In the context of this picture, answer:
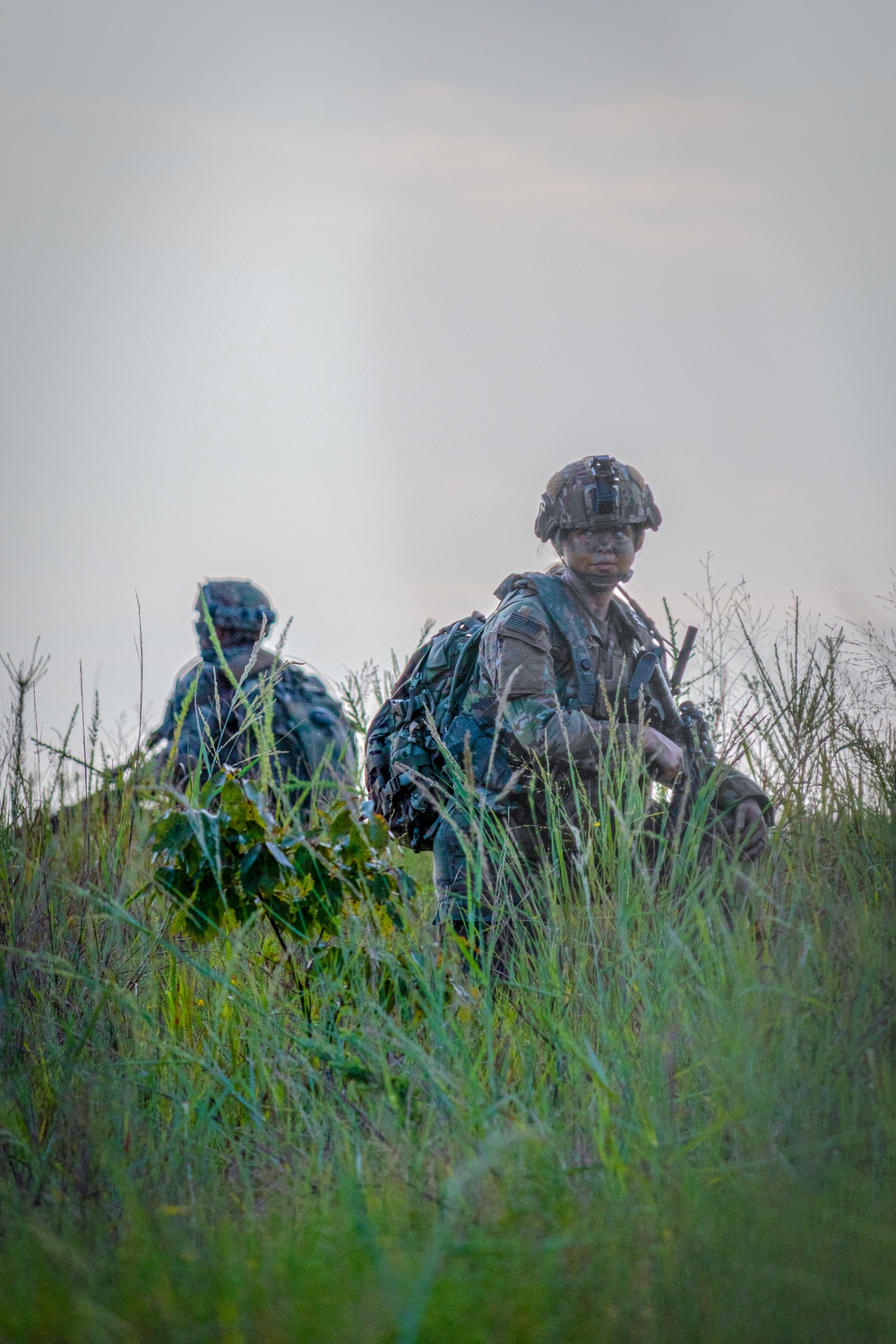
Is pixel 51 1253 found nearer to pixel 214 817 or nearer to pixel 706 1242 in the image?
pixel 706 1242

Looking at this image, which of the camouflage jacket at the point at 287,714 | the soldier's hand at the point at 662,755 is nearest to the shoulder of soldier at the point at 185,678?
the camouflage jacket at the point at 287,714

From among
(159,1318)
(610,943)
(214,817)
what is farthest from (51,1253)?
(610,943)

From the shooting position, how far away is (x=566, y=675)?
160 inches

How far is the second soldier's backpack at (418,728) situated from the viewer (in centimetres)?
406

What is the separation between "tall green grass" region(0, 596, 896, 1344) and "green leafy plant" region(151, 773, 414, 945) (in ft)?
0.46

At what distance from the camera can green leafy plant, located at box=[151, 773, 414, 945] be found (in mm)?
2992

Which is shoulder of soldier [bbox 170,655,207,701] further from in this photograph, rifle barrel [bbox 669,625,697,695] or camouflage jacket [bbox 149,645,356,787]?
rifle barrel [bbox 669,625,697,695]

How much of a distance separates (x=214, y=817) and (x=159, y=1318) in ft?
4.95

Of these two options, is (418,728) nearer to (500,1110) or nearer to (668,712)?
(668,712)

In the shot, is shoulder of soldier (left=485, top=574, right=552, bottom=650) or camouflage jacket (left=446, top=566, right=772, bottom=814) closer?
camouflage jacket (left=446, top=566, right=772, bottom=814)

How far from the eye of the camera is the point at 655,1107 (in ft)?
7.22

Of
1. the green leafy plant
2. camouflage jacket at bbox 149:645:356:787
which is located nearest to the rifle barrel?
the green leafy plant

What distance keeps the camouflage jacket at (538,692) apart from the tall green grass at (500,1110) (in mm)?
377

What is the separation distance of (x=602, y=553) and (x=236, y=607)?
12.4 feet
